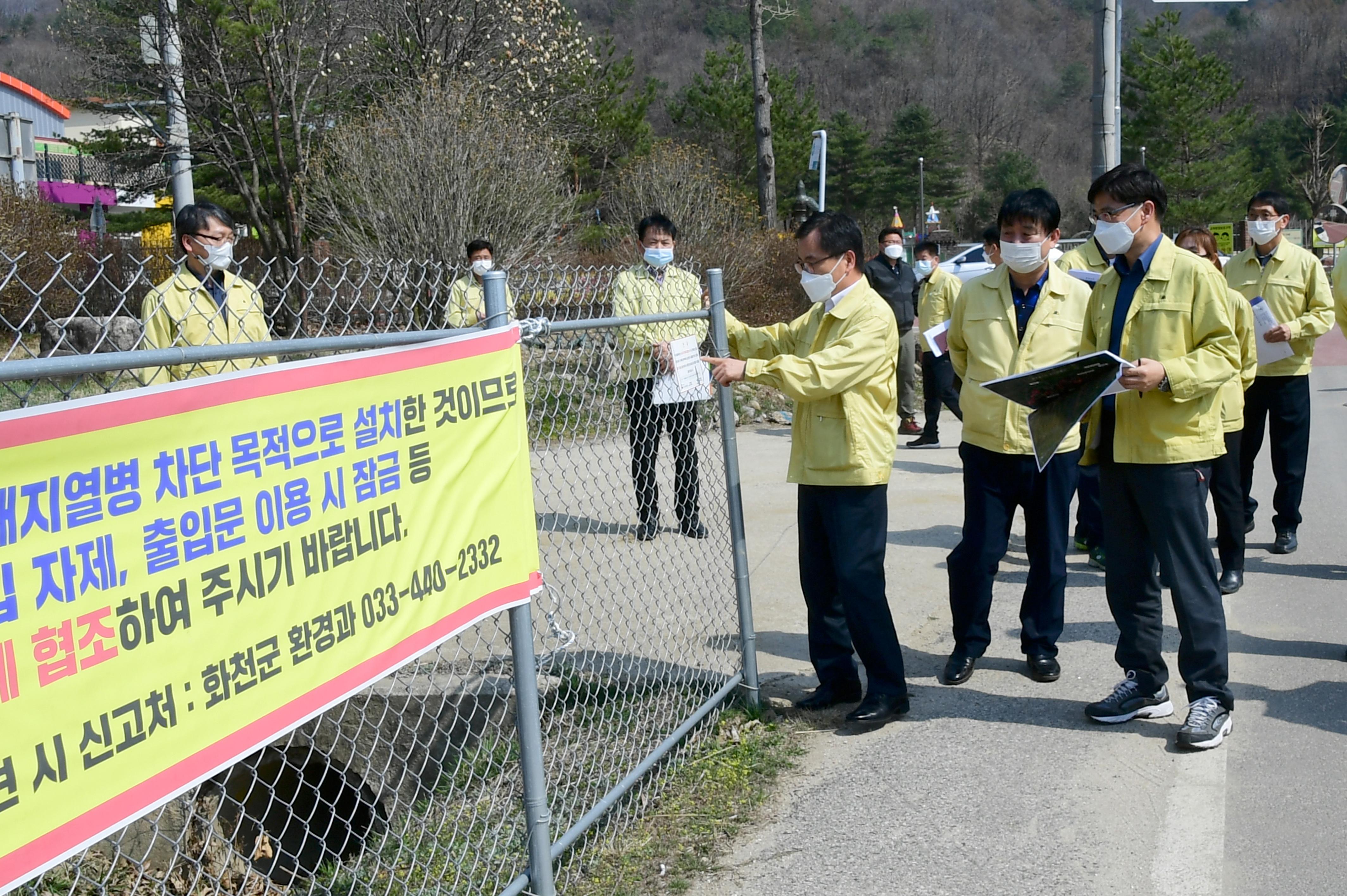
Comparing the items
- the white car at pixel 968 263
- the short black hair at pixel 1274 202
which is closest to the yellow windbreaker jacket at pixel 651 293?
the short black hair at pixel 1274 202

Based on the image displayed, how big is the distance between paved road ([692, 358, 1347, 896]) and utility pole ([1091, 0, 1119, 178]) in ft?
19.0

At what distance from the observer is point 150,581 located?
1812mm

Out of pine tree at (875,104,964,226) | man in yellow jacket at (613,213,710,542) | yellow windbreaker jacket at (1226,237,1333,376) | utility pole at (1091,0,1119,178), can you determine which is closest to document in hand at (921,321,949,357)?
man in yellow jacket at (613,213,710,542)

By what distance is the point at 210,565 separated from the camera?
1920 mm

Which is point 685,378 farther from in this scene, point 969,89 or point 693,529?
point 969,89

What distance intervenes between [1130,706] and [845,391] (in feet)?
5.24

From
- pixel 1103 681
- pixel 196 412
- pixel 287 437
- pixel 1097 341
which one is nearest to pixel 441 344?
pixel 287 437

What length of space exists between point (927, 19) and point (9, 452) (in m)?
117

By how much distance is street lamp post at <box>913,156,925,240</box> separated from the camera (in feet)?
209

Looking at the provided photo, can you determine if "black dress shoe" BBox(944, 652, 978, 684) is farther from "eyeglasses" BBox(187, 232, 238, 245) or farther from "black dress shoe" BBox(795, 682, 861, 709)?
"eyeglasses" BBox(187, 232, 238, 245)

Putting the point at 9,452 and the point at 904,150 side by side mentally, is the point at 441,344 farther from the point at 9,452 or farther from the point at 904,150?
the point at 904,150

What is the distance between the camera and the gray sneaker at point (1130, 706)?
4.40 metres

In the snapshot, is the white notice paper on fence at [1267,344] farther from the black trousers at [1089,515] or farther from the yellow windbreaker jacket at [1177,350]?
the yellow windbreaker jacket at [1177,350]

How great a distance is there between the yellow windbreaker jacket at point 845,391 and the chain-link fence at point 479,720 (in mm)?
299
